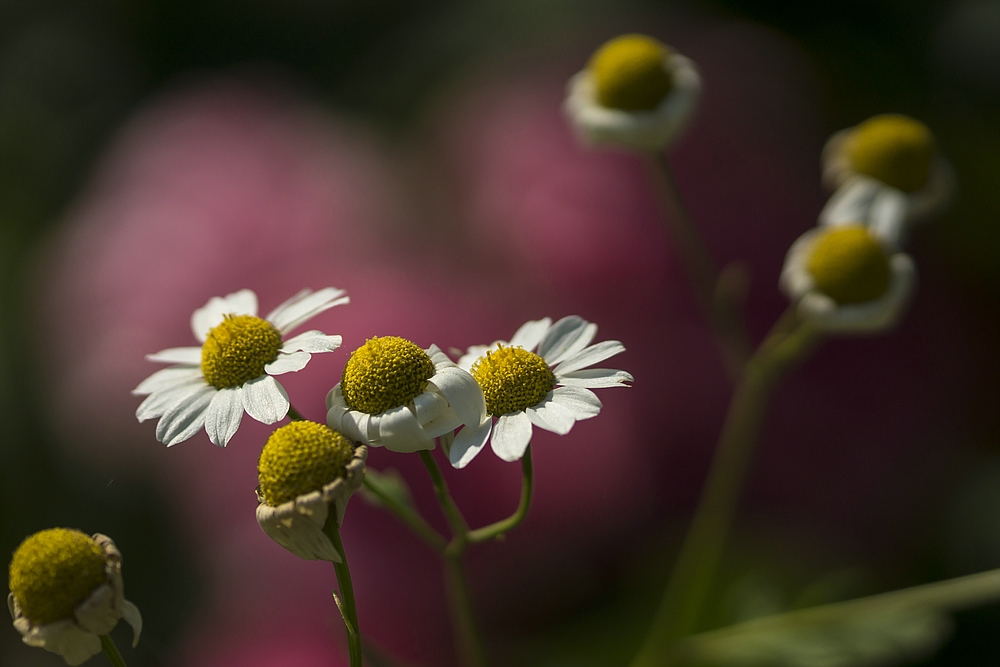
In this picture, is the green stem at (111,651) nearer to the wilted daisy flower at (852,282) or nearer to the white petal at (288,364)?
the white petal at (288,364)

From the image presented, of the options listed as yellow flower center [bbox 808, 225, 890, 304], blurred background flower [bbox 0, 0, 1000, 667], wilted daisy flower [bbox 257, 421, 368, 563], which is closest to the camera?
wilted daisy flower [bbox 257, 421, 368, 563]

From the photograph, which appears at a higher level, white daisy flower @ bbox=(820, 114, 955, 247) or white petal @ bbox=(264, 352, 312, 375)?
white petal @ bbox=(264, 352, 312, 375)

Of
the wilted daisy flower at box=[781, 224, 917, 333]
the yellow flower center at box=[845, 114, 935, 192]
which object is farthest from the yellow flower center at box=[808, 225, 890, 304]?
the yellow flower center at box=[845, 114, 935, 192]

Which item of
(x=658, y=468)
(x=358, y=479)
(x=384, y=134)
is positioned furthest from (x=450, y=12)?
(x=358, y=479)

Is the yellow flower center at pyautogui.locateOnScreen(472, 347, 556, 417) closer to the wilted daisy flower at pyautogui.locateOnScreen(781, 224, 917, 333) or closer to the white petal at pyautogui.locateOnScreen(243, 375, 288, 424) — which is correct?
the white petal at pyautogui.locateOnScreen(243, 375, 288, 424)

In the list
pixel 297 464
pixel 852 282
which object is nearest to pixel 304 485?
pixel 297 464

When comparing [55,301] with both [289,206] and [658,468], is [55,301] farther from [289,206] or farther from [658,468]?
[658,468]

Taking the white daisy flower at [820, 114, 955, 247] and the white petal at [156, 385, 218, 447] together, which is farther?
the white daisy flower at [820, 114, 955, 247]

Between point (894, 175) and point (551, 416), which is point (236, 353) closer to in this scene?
point (551, 416)
